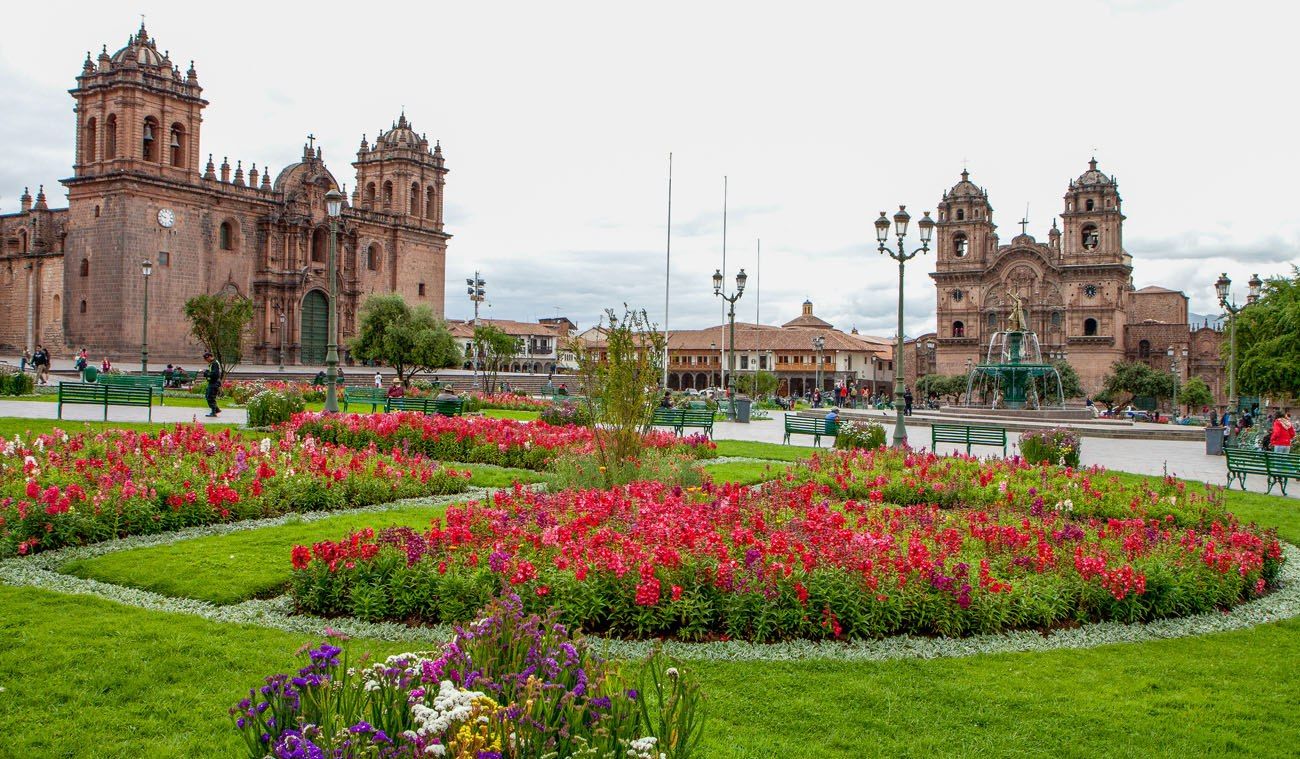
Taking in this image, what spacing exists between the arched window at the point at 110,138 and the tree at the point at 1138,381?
68.3 metres

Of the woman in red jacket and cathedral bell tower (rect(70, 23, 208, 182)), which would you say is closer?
the woman in red jacket

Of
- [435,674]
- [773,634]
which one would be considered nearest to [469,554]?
[773,634]

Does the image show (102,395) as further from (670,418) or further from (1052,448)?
(1052,448)

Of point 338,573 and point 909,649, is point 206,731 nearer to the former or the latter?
point 338,573

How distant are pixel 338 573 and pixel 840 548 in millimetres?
3774

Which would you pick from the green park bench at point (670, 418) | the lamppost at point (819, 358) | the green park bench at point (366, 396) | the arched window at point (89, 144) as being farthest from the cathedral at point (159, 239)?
the green park bench at point (670, 418)

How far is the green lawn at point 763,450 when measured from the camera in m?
18.7

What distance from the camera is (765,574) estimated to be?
21.9ft

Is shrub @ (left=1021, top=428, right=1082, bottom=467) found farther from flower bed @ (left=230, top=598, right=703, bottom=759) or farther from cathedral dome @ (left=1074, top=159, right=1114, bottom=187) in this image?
cathedral dome @ (left=1074, top=159, right=1114, bottom=187)

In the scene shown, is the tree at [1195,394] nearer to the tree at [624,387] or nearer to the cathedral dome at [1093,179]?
the cathedral dome at [1093,179]

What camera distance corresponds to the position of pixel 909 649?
6.32m

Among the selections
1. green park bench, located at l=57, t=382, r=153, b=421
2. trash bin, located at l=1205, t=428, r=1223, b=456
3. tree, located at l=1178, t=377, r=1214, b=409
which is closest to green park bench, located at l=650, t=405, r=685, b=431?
green park bench, located at l=57, t=382, r=153, b=421

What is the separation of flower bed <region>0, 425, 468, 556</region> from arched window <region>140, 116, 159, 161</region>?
38.3 m

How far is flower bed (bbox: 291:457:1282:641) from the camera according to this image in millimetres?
6496
